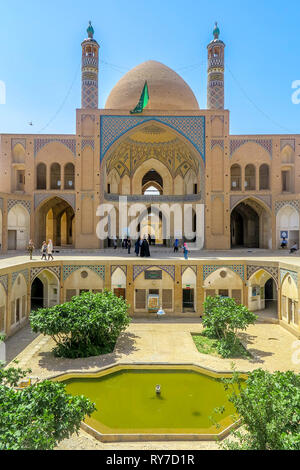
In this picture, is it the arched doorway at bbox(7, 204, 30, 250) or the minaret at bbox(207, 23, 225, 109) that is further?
the minaret at bbox(207, 23, 225, 109)

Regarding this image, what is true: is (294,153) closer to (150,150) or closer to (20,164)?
(150,150)

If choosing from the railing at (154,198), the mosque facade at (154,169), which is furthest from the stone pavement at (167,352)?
the railing at (154,198)

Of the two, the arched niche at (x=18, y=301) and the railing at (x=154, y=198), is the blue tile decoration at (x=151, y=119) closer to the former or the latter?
the railing at (x=154, y=198)

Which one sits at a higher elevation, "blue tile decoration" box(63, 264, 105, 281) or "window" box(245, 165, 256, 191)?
"window" box(245, 165, 256, 191)

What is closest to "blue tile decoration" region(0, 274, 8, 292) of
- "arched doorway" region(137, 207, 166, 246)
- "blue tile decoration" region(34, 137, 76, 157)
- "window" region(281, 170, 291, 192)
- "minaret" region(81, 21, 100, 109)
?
"blue tile decoration" region(34, 137, 76, 157)

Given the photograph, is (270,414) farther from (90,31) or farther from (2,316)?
(90,31)

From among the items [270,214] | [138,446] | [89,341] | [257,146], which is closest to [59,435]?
[138,446]

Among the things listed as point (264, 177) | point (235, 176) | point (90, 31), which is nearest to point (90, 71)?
point (90, 31)

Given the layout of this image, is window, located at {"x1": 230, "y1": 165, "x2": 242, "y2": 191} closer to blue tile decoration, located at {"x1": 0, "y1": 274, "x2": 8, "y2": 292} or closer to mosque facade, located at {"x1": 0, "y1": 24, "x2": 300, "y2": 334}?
mosque facade, located at {"x1": 0, "y1": 24, "x2": 300, "y2": 334}
